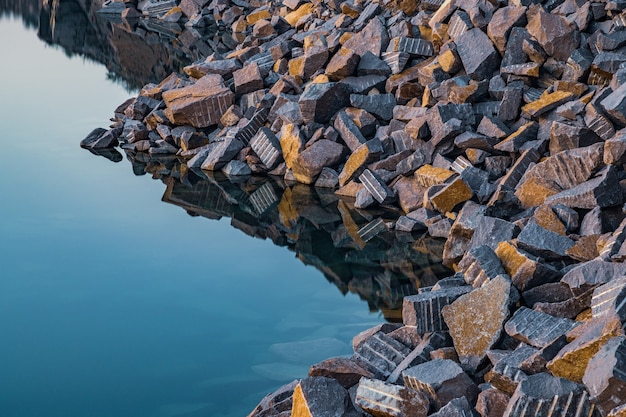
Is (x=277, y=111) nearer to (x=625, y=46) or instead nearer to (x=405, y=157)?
(x=405, y=157)

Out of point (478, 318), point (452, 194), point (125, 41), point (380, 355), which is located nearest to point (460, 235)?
point (452, 194)

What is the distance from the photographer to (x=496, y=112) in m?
9.47

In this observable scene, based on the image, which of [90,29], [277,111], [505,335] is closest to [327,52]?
[277,111]

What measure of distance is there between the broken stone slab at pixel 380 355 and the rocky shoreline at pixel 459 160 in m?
0.01

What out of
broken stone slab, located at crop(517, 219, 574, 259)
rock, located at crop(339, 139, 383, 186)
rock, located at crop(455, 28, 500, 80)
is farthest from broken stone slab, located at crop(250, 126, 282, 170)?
broken stone slab, located at crop(517, 219, 574, 259)

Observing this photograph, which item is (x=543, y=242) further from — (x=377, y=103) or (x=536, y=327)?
(x=377, y=103)

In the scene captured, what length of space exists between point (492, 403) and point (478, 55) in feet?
21.2

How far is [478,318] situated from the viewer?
538 cm

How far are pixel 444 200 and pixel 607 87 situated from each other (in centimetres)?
210

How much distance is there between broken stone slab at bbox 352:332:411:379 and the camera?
211 inches

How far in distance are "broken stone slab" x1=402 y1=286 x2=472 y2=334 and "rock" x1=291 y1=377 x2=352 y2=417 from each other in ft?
3.39

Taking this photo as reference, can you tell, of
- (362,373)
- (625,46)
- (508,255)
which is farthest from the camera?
(625,46)

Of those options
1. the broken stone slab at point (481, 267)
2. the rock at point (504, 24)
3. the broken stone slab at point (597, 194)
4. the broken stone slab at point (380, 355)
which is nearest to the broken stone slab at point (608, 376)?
the broken stone slab at point (380, 355)

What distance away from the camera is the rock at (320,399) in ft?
15.0
